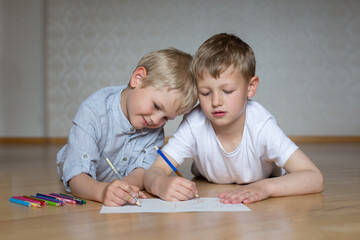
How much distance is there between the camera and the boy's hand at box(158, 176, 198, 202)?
1204 millimetres

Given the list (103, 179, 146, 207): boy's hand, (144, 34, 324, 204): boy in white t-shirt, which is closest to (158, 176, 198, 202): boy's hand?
(144, 34, 324, 204): boy in white t-shirt

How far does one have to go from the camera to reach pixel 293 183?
50.4 inches

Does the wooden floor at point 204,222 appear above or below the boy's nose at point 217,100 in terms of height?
below

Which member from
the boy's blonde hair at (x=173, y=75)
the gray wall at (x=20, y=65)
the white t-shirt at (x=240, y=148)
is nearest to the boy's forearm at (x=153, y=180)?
the white t-shirt at (x=240, y=148)

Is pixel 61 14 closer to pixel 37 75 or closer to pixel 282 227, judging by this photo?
pixel 37 75

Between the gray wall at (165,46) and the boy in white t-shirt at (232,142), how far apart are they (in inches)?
103

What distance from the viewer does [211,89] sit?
128 cm

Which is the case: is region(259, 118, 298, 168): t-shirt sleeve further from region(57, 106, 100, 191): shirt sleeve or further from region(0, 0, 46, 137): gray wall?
region(0, 0, 46, 137): gray wall

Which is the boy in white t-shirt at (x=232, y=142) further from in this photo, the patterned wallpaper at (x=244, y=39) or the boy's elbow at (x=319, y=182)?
the patterned wallpaper at (x=244, y=39)

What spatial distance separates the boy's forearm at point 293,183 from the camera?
1.27 m

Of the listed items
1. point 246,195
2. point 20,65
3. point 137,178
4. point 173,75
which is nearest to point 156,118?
point 173,75

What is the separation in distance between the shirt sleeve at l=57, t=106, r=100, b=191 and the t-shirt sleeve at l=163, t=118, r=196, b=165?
0.25m

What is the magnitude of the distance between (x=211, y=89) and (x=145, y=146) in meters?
0.41

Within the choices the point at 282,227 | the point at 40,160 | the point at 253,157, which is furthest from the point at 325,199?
the point at 40,160
